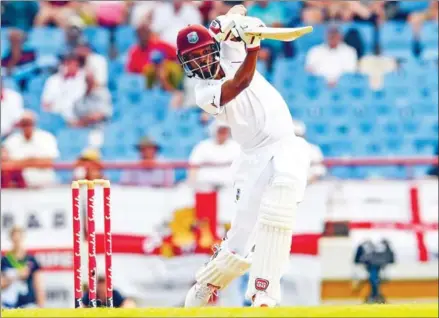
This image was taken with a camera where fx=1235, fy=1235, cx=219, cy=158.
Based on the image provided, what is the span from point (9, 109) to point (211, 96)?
6.15 meters

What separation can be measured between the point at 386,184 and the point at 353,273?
91cm

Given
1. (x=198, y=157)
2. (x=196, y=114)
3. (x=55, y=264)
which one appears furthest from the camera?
(x=196, y=114)

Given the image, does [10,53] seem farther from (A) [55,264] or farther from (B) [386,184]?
(B) [386,184]

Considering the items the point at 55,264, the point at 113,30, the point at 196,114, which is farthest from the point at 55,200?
the point at 113,30

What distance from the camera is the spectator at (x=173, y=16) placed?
45.6 ft

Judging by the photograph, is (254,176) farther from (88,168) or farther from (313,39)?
(313,39)

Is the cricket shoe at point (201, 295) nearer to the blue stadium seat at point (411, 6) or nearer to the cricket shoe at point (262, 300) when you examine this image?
the cricket shoe at point (262, 300)

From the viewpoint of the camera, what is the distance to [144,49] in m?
13.8

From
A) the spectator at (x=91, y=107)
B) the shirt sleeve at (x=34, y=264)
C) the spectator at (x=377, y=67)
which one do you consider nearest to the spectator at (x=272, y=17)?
the spectator at (x=377, y=67)

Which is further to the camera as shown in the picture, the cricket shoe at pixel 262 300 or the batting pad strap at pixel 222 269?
the batting pad strap at pixel 222 269

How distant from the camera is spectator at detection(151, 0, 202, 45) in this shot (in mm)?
13891

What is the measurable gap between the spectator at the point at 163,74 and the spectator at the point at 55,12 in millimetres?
1180

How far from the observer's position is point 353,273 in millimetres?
11117

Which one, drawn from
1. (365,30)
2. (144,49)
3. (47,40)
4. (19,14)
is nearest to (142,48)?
(144,49)
